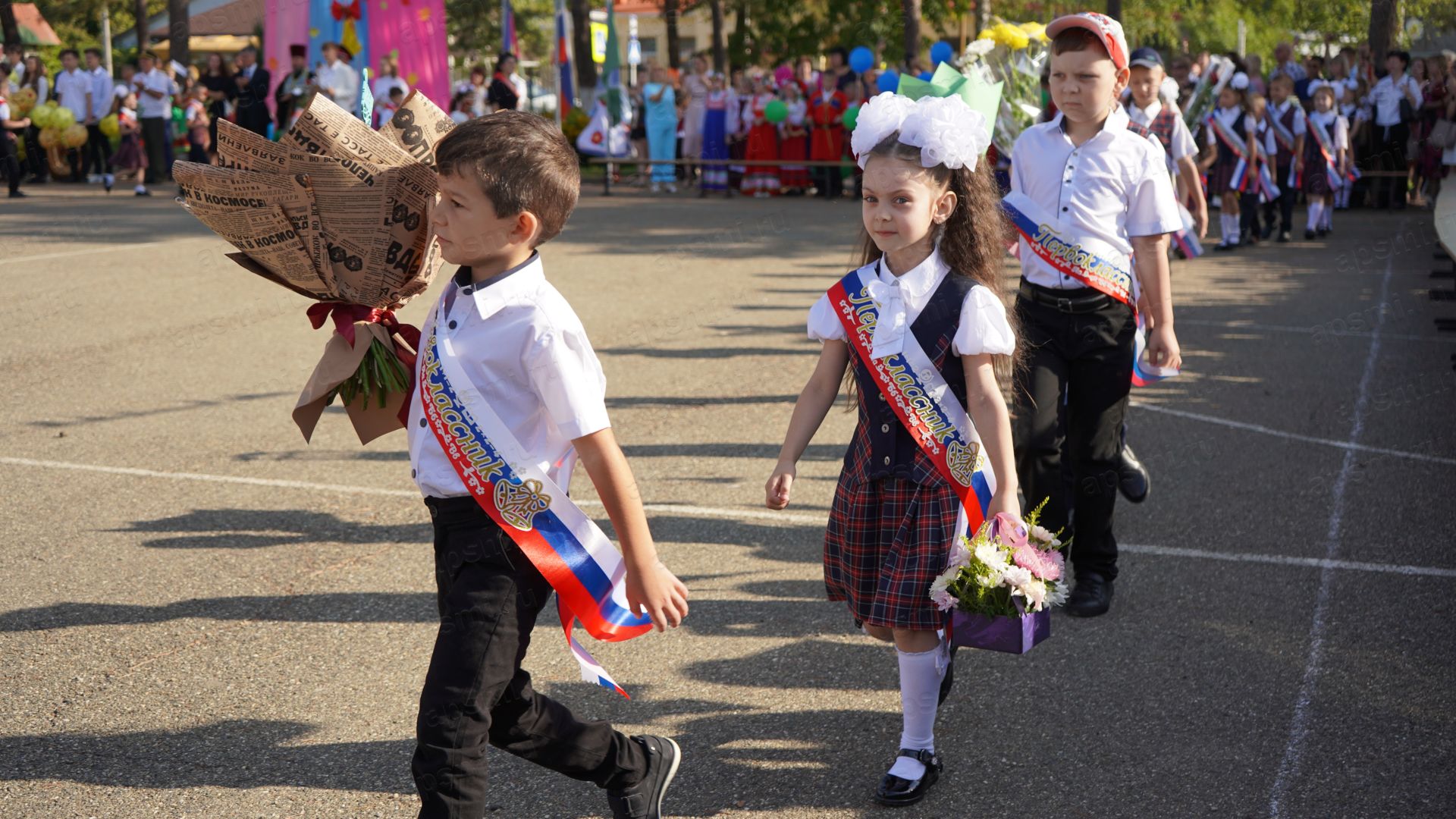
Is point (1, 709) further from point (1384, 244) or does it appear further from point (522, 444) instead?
point (1384, 244)

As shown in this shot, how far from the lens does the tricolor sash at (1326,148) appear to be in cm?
1572

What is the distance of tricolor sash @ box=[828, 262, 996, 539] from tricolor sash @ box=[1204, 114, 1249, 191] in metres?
12.0

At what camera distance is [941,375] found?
3.27m

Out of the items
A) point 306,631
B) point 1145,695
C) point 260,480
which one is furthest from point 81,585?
point 1145,695

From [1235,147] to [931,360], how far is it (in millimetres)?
12101

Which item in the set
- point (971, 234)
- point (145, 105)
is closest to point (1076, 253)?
point (971, 234)

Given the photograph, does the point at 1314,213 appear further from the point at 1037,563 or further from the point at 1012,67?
the point at 1037,563

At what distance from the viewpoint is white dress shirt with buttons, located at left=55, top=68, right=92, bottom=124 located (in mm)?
21844

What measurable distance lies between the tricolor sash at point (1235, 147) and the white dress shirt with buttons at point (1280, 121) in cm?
64

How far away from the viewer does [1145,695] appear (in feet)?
12.7

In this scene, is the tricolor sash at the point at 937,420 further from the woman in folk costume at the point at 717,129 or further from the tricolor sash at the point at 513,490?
the woman in folk costume at the point at 717,129

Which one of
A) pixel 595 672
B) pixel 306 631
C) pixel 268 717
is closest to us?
pixel 595 672

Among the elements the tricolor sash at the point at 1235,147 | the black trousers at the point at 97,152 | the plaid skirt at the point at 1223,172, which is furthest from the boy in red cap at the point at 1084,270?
the black trousers at the point at 97,152

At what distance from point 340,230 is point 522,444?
0.56 meters
